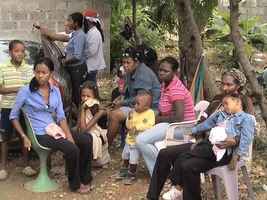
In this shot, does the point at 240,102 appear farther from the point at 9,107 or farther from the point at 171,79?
the point at 9,107

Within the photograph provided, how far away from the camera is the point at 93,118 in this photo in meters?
6.56

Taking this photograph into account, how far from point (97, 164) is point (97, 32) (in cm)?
233

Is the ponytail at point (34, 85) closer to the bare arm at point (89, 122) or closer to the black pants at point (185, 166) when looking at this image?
the bare arm at point (89, 122)

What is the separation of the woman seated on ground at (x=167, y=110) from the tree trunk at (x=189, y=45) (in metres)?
1.77

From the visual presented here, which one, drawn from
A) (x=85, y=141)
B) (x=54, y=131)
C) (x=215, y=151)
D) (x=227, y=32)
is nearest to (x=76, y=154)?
(x=85, y=141)

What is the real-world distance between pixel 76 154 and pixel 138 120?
819 mm

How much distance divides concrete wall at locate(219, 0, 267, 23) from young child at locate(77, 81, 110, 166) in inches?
447

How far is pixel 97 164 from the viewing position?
270 inches

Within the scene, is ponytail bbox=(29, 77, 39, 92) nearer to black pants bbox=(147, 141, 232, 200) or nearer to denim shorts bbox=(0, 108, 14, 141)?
denim shorts bbox=(0, 108, 14, 141)

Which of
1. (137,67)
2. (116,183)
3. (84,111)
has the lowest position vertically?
(116,183)

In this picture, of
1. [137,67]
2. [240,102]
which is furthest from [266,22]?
[240,102]

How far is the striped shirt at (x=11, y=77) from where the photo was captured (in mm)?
6500

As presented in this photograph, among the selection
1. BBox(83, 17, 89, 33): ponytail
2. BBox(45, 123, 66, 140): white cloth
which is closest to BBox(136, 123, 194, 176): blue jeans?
BBox(45, 123, 66, 140): white cloth

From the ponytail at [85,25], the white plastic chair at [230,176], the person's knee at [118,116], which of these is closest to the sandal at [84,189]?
the person's knee at [118,116]
